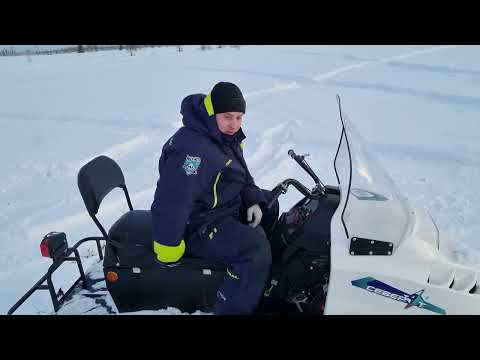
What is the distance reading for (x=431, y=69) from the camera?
12422 mm

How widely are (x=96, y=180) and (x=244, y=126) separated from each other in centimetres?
464

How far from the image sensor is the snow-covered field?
12.3ft

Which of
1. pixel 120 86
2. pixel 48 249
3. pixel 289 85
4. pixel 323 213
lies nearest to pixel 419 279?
pixel 323 213

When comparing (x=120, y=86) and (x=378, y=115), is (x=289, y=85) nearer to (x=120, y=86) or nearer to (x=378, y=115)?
(x=378, y=115)

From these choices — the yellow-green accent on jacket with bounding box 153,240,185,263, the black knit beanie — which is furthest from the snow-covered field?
the black knit beanie

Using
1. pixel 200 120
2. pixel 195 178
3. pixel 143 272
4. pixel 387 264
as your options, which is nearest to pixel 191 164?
pixel 195 178

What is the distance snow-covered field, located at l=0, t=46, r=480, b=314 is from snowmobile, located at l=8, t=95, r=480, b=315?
0.93 feet

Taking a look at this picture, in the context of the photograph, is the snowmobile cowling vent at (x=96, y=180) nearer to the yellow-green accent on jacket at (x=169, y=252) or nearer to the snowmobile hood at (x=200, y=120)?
the yellow-green accent on jacket at (x=169, y=252)

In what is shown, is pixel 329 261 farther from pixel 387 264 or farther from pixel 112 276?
pixel 112 276

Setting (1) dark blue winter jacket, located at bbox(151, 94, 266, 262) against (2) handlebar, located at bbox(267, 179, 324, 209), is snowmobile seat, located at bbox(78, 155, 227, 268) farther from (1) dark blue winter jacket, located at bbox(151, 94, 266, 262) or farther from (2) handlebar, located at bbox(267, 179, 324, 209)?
(2) handlebar, located at bbox(267, 179, 324, 209)

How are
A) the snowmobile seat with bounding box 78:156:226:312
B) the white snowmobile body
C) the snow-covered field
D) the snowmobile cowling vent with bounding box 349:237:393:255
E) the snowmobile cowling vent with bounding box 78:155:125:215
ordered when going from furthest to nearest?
the snow-covered field < the snowmobile seat with bounding box 78:156:226:312 < the snowmobile cowling vent with bounding box 78:155:125:215 < the snowmobile cowling vent with bounding box 349:237:393:255 < the white snowmobile body

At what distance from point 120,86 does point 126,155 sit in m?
5.25

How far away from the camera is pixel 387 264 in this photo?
181 cm

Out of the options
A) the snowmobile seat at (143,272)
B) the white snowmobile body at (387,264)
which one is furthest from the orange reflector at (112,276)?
the white snowmobile body at (387,264)
